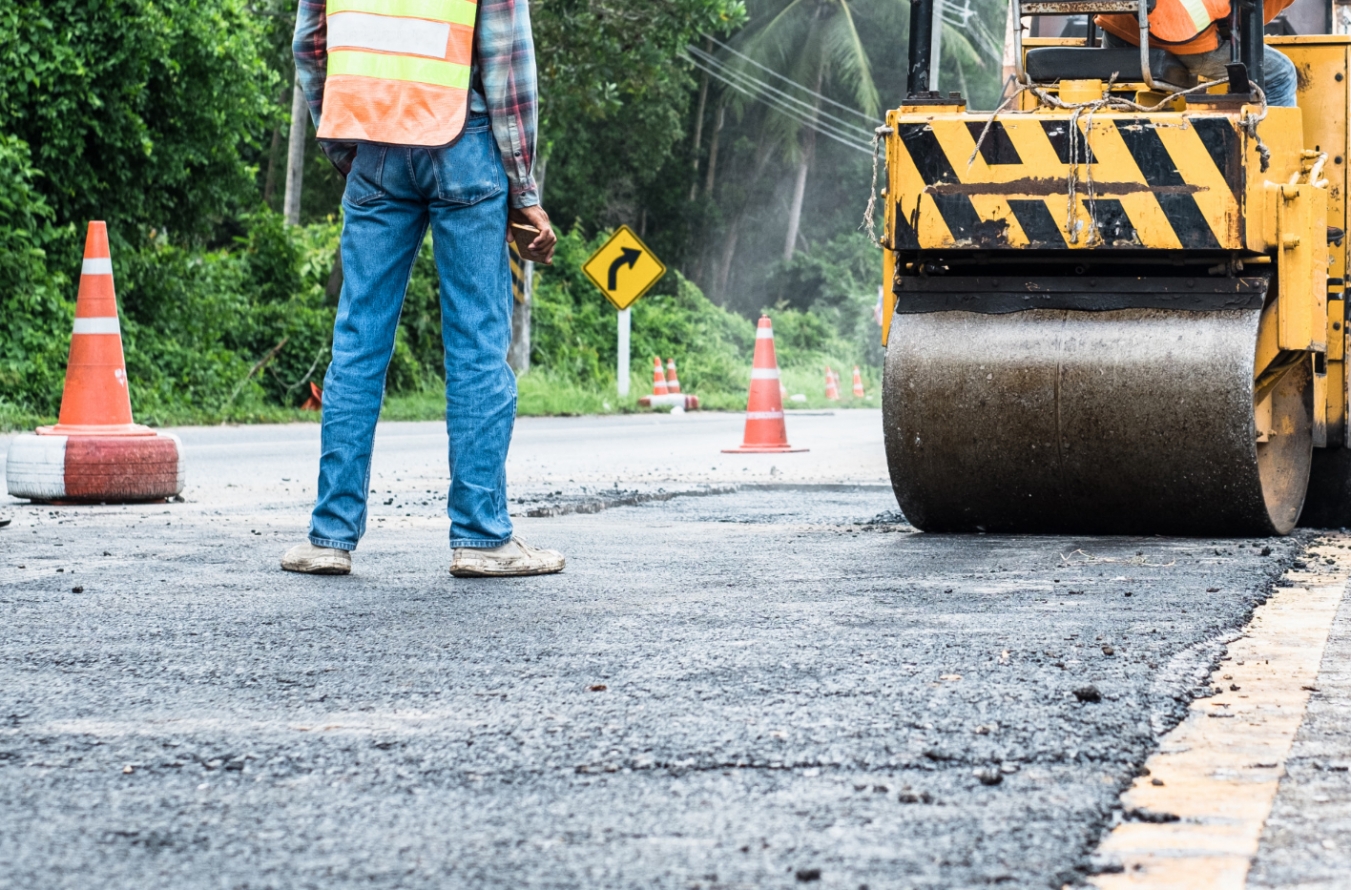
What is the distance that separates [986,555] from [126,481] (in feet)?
11.0

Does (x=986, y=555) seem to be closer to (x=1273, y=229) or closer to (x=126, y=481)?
(x=1273, y=229)

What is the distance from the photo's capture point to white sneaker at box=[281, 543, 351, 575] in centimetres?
465

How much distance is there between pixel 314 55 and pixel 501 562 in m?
1.40

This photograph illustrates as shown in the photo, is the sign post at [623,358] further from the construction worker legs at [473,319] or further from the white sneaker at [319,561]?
the white sneaker at [319,561]

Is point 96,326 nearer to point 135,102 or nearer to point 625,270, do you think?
point 135,102

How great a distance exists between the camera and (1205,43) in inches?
229

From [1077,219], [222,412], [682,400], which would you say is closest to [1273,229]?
[1077,219]

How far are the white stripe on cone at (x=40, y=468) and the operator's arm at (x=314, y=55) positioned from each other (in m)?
2.49

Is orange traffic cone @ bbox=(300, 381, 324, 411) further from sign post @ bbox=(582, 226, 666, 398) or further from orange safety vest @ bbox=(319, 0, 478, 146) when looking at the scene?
orange safety vest @ bbox=(319, 0, 478, 146)

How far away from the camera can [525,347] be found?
24672 millimetres

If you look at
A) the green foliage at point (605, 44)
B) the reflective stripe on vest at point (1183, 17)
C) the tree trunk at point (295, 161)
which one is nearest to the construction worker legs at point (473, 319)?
the reflective stripe on vest at point (1183, 17)

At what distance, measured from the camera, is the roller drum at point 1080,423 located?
5.29 meters

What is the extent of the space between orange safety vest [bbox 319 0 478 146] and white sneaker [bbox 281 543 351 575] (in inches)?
39.8

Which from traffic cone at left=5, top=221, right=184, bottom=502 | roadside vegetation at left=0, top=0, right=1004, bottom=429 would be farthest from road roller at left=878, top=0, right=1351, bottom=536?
roadside vegetation at left=0, top=0, right=1004, bottom=429
